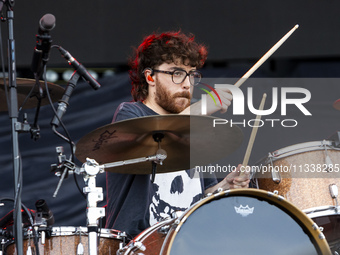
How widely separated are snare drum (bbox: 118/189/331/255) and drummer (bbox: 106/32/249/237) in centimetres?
47

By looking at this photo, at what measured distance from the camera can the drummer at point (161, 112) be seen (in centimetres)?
260

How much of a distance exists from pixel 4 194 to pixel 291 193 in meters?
1.67

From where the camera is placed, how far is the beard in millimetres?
2850

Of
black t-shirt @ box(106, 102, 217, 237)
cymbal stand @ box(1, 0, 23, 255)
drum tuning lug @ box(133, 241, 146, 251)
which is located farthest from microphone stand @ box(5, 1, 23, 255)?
black t-shirt @ box(106, 102, 217, 237)

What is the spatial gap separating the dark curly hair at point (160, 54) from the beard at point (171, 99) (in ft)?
0.50

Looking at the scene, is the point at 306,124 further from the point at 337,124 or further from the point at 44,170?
the point at 44,170

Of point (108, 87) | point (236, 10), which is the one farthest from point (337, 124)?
point (108, 87)

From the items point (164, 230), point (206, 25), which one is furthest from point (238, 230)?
point (206, 25)

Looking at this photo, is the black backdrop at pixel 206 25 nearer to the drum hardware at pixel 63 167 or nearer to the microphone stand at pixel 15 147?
the microphone stand at pixel 15 147

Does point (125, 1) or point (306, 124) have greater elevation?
point (125, 1)

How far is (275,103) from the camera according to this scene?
3486 mm

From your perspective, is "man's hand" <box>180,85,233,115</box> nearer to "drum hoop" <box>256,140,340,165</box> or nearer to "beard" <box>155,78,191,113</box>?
"beard" <box>155,78,191,113</box>

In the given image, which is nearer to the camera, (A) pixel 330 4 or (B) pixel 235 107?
(B) pixel 235 107

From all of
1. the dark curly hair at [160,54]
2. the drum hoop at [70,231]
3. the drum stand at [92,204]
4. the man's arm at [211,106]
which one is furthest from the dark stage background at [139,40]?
the drum stand at [92,204]
